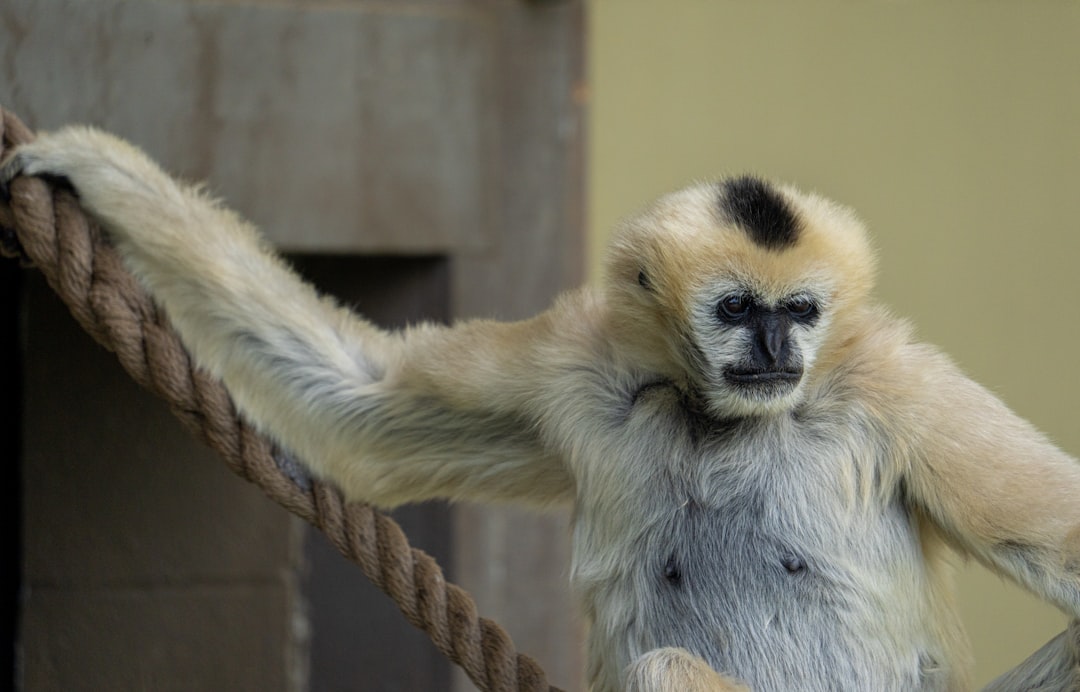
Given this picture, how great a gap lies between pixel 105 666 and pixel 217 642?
421 millimetres

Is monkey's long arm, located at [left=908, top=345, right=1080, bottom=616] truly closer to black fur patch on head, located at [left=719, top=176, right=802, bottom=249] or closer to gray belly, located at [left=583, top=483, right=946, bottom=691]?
gray belly, located at [left=583, top=483, right=946, bottom=691]

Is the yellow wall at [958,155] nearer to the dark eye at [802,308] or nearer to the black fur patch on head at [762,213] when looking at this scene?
the black fur patch on head at [762,213]

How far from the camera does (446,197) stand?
17.5 ft

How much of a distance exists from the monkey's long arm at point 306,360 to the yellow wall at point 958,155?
9.56ft

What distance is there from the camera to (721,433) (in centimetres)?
371

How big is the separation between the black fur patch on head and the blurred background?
1200 mm

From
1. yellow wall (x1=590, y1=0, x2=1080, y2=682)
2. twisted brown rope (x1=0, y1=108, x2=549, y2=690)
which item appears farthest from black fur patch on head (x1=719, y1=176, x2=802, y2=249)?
yellow wall (x1=590, y1=0, x2=1080, y2=682)

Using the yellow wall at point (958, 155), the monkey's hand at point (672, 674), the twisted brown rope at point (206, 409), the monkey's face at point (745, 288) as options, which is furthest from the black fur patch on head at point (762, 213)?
the yellow wall at point (958, 155)

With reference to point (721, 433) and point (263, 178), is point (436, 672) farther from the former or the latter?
point (721, 433)

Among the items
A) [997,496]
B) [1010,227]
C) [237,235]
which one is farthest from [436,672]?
[1010,227]

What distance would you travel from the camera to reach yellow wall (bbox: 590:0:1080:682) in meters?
6.48

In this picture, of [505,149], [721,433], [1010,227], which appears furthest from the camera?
[1010,227]

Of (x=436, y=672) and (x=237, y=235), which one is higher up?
(x=237, y=235)

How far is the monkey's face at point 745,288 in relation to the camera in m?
3.55
